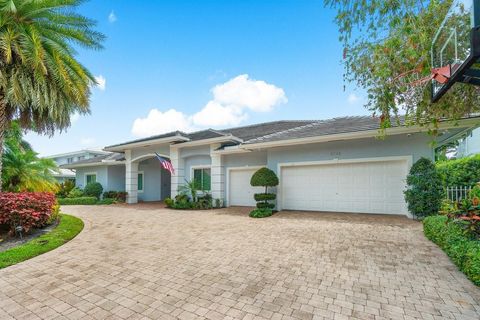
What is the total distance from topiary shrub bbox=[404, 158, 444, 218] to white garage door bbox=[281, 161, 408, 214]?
90 centimetres

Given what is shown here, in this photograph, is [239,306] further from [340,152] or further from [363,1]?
[340,152]

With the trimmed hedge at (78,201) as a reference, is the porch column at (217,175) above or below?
above

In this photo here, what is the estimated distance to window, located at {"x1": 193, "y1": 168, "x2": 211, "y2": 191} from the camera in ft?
49.6

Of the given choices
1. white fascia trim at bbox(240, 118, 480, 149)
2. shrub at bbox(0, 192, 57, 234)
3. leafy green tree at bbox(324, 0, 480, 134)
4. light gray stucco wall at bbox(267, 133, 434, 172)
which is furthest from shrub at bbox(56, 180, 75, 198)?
leafy green tree at bbox(324, 0, 480, 134)

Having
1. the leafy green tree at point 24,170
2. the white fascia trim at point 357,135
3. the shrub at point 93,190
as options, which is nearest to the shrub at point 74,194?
the shrub at point 93,190

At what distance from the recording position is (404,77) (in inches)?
210

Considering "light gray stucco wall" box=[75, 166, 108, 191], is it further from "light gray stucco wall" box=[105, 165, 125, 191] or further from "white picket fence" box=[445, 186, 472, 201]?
"white picket fence" box=[445, 186, 472, 201]

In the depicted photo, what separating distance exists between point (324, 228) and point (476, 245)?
13.7 ft

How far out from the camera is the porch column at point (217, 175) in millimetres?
14258

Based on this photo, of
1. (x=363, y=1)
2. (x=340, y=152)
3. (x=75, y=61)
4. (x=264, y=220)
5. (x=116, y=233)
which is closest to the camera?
(x=363, y=1)

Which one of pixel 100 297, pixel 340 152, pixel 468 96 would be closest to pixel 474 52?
pixel 468 96

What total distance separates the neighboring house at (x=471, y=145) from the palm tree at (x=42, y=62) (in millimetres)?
20499

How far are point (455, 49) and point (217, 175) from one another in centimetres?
1153

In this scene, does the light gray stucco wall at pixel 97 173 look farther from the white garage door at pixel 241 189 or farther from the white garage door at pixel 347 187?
the white garage door at pixel 347 187
